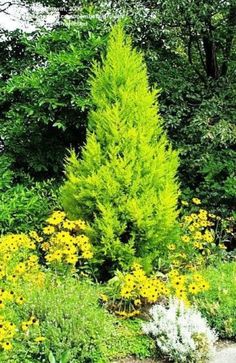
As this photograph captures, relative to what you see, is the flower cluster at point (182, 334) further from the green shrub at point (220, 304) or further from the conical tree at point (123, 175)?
the conical tree at point (123, 175)

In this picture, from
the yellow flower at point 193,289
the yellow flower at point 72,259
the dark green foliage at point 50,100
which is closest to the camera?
the yellow flower at point 193,289

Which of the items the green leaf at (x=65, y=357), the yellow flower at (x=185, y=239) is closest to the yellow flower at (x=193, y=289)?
the yellow flower at (x=185, y=239)

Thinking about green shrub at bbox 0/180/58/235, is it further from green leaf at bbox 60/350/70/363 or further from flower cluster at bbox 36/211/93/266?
green leaf at bbox 60/350/70/363

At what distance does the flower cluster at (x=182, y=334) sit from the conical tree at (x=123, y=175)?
925 mm

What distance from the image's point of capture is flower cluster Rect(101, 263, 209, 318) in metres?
4.17

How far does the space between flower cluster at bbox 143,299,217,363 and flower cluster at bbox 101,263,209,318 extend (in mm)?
183

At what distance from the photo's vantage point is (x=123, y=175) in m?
4.84

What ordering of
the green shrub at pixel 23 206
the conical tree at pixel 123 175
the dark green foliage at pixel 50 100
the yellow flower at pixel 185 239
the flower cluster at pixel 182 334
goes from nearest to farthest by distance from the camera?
the flower cluster at pixel 182 334
the conical tree at pixel 123 175
the yellow flower at pixel 185 239
the green shrub at pixel 23 206
the dark green foliage at pixel 50 100

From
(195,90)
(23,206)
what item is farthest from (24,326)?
(195,90)

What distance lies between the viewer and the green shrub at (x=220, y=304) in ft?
13.7

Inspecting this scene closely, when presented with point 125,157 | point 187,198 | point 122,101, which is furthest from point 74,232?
point 187,198

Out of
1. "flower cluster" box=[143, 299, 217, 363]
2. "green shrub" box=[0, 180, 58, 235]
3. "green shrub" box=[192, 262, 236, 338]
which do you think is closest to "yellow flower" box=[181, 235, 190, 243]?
"green shrub" box=[192, 262, 236, 338]

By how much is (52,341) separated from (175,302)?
93 centimetres

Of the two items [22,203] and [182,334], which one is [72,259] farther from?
[22,203]
